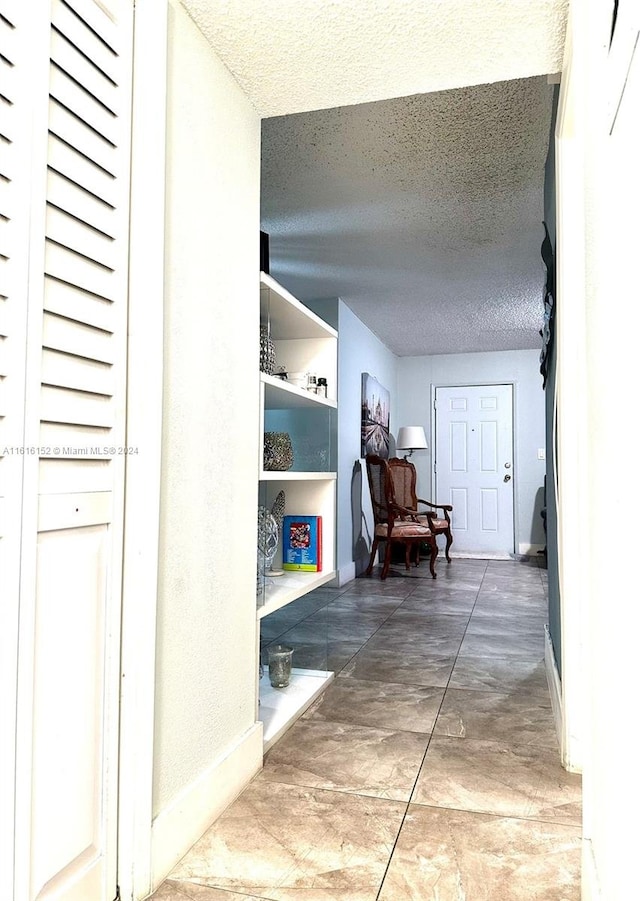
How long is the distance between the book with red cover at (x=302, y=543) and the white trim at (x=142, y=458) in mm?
1362

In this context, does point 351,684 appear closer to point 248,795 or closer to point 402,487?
point 248,795

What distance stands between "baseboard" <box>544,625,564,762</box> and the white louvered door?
4.74 feet

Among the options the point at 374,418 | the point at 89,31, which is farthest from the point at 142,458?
the point at 374,418

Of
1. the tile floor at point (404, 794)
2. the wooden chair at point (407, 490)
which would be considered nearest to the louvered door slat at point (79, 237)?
the tile floor at point (404, 794)

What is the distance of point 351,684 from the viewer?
2.75 metres

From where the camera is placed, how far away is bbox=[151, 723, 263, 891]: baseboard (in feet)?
4.58

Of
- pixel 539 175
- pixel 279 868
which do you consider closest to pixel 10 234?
pixel 279 868

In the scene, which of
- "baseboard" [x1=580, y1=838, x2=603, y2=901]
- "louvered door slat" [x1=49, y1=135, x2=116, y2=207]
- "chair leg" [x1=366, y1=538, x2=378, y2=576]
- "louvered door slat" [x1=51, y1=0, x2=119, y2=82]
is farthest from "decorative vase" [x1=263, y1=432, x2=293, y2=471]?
"chair leg" [x1=366, y1=538, x2=378, y2=576]

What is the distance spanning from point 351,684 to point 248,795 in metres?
1.04

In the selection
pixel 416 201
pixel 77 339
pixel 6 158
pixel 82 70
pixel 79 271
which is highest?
pixel 416 201

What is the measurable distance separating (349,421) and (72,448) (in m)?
4.60

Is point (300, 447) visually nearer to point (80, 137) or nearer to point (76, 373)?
point (76, 373)

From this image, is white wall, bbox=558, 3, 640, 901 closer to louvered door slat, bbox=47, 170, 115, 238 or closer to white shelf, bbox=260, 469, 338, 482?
louvered door slat, bbox=47, 170, 115, 238

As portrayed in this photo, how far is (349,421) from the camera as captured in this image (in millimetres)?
5723
